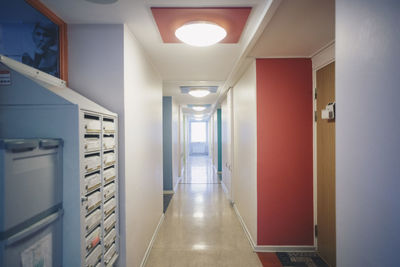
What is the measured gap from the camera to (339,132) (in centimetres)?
104

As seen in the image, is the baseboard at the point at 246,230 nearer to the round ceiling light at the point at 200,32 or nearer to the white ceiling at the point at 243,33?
the white ceiling at the point at 243,33

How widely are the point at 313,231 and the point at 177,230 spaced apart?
6.68ft

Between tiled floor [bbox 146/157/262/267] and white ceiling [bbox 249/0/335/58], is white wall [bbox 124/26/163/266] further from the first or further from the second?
white ceiling [bbox 249/0/335/58]

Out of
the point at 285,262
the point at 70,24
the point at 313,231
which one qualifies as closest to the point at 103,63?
the point at 70,24

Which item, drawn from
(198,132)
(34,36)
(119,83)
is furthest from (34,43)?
(198,132)

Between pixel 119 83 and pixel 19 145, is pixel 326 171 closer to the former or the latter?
pixel 119 83

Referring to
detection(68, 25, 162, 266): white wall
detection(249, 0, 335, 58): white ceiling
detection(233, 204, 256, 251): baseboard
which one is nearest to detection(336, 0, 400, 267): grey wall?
detection(249, 0, 335, 58): white ceiling

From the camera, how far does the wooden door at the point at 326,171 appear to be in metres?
2.32

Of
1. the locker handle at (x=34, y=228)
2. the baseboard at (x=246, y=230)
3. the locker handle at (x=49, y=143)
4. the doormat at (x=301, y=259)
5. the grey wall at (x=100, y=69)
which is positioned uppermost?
the grey wall at (x=100, y=69)

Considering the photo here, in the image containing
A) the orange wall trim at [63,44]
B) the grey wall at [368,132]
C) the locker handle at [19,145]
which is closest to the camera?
the grey wall at [368,132]

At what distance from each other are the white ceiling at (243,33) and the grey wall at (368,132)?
77 centimetres

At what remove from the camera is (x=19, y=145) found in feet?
3.13

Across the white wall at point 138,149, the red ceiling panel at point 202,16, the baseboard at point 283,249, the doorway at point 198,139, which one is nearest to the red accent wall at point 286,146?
the baseboard at point 283,249

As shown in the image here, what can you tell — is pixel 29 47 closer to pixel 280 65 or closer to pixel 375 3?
pixel 375 3
